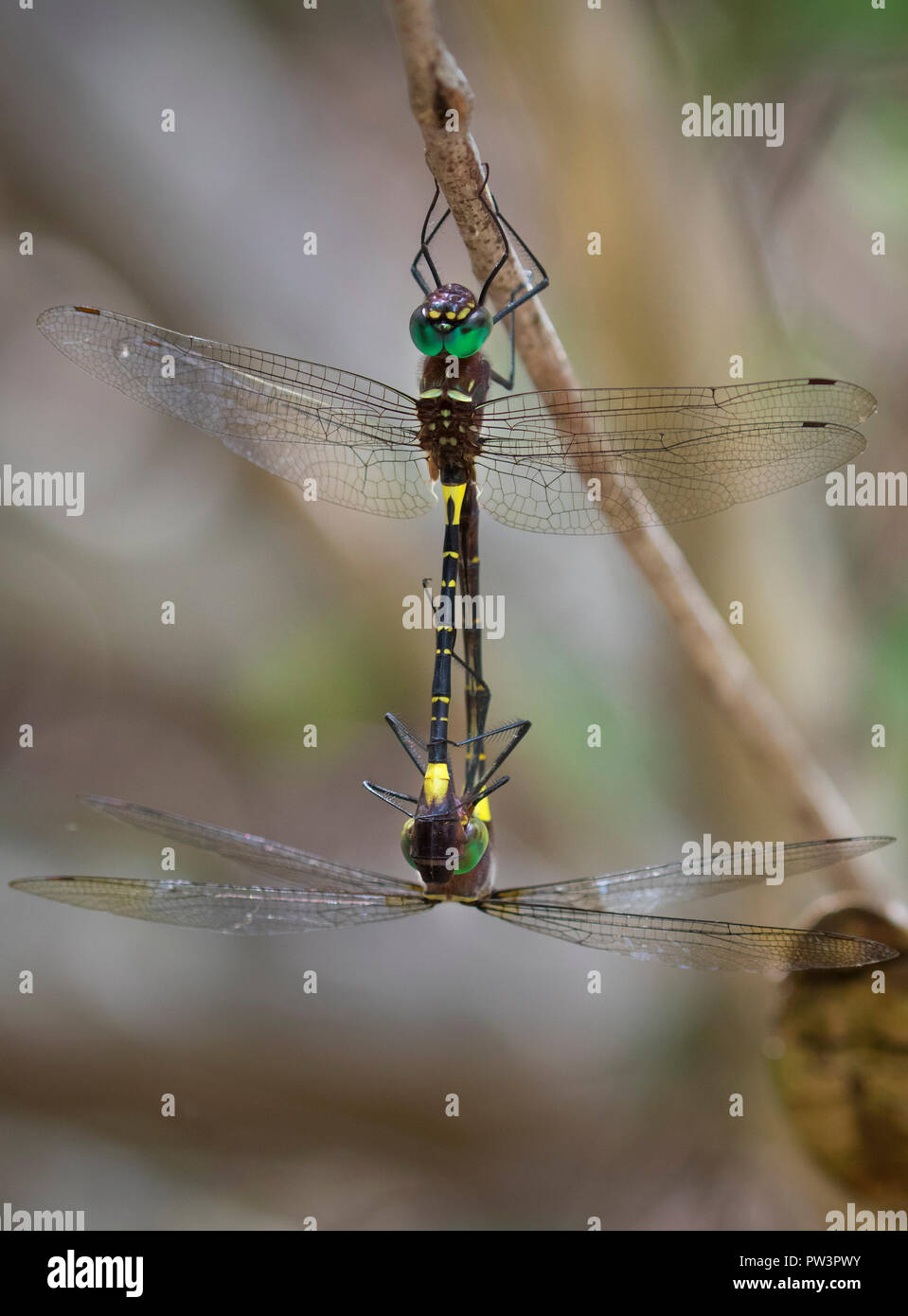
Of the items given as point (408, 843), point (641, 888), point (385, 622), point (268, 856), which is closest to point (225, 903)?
point (268, 856)

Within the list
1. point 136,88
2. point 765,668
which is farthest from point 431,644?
point 136,88

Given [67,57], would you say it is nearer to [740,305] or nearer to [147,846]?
[740,305]

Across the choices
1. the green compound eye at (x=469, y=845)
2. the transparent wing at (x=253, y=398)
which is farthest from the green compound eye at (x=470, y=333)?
the green compound eye at (x=469, y=845)

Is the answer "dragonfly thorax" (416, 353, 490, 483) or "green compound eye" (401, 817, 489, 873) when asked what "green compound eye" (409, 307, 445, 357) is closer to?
"dragonfly thorax" (416, 353, 490, 483)

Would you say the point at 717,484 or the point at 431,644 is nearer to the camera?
the point at 717,484

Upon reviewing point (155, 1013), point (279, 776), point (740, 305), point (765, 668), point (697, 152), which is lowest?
point (155, 1013)
